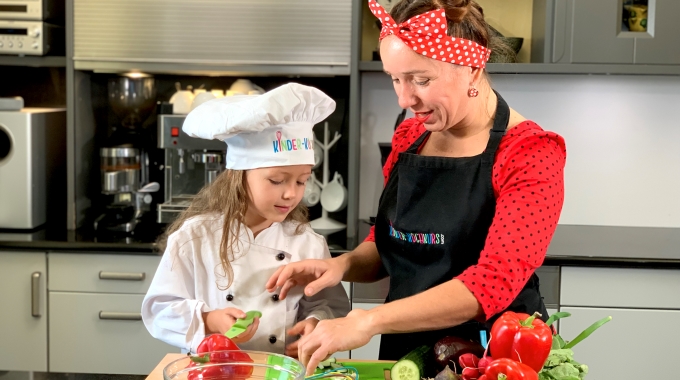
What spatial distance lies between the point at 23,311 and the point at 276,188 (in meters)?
1.50

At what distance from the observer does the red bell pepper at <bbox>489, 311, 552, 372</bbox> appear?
104cm

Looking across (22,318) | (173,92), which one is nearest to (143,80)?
(173,92)

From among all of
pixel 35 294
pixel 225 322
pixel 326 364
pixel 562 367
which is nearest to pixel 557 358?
pixel 562 367

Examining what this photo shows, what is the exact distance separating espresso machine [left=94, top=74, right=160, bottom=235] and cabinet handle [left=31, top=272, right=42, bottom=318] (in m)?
0.31

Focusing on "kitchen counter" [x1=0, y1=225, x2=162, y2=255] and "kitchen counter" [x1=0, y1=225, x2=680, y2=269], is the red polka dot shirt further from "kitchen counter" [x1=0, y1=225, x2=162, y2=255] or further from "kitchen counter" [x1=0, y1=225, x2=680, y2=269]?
"kitchen counter" [x1=0, y1=225, x2=162, y2=255]

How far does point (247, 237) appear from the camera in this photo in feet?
5.17

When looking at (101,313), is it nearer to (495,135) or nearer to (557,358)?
(495,135)

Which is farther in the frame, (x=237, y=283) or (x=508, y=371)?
(x=237, y=283)

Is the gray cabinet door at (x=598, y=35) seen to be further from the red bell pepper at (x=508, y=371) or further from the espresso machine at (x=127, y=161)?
the red bell pepper at (x=508, y=371)

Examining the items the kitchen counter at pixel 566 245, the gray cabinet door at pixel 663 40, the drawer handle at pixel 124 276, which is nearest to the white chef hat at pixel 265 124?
the kitchen counter at pixel 566 245

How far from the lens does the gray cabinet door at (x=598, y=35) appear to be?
2629mm

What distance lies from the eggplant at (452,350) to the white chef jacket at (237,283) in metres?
0.39

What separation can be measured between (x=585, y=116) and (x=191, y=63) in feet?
5.10

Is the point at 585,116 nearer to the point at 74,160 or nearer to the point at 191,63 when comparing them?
the point at 191,63
